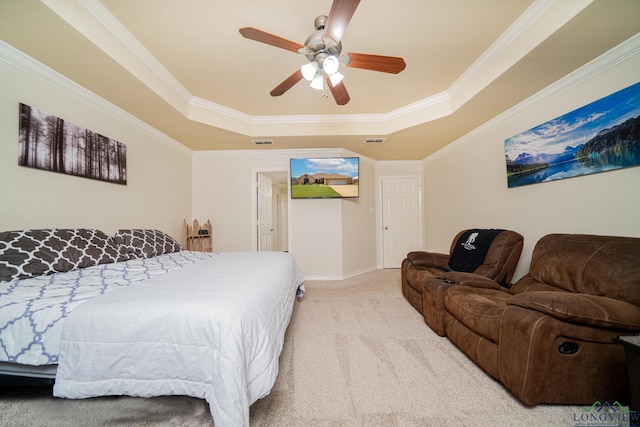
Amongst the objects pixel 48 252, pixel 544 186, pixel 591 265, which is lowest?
pixel 591 265

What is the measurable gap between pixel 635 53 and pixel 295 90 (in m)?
2.84

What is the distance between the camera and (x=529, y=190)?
2.49 metres

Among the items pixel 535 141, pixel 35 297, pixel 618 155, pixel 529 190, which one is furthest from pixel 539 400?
pixel 35 297

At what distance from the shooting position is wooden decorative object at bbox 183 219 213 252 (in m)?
4.01

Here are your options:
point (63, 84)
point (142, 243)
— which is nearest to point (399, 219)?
point (142, 243)

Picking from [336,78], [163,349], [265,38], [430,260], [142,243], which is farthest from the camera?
[430,260]

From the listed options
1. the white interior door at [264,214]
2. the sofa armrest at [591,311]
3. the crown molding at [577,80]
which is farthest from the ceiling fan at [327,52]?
the white interior door at [264,214]

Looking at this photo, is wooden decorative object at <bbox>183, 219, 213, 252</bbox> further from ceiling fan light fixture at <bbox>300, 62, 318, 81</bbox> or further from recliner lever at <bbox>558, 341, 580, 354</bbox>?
recliner lever at <bbox>558, 341, 580, 354</bbox>

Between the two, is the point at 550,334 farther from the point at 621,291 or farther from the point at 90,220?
the point at 90,220

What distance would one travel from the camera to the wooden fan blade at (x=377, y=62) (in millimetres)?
1682

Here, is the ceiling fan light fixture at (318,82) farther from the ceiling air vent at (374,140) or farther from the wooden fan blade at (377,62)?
the ceiling air vent at (374,140)

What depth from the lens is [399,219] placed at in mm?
5148

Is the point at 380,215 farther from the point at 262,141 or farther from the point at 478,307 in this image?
the point at 478,307

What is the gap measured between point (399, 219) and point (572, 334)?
397 centimetres
